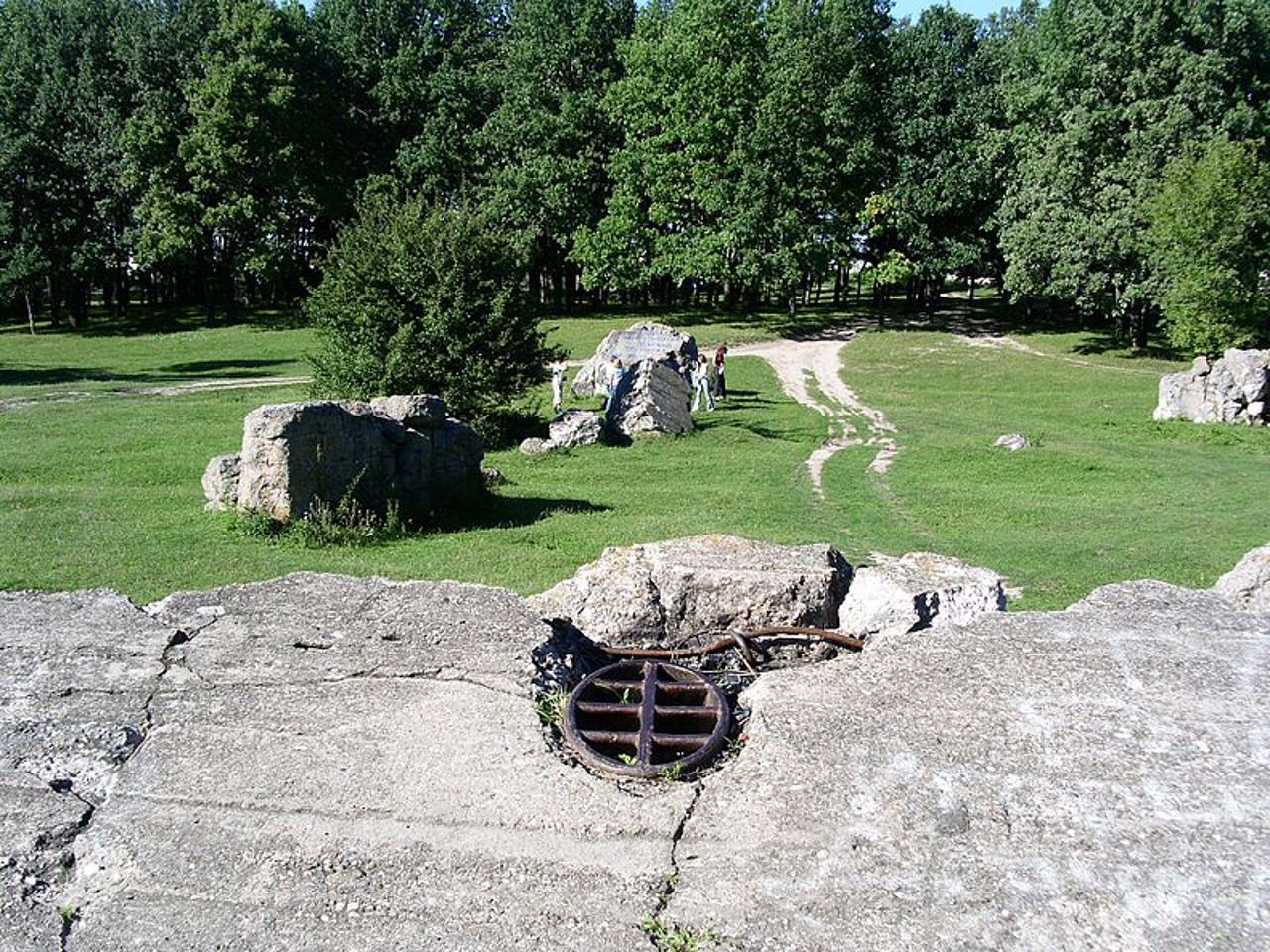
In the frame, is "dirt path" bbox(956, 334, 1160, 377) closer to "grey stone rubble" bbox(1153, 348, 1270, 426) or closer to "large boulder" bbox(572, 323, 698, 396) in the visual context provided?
"grey stone rubble" bbox(1153, 348, 1270, 426)

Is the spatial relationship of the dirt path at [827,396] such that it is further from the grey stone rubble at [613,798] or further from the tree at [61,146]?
the tree at [61,146]

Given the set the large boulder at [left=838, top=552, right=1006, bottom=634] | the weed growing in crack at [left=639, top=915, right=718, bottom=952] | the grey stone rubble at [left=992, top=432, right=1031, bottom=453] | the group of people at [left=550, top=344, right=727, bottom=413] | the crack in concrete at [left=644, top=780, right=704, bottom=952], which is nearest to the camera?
the weed growing in crack at [left=639, top=915, right=718, bottom=952]

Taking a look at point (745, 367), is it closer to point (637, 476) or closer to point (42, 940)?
point (637, 476)

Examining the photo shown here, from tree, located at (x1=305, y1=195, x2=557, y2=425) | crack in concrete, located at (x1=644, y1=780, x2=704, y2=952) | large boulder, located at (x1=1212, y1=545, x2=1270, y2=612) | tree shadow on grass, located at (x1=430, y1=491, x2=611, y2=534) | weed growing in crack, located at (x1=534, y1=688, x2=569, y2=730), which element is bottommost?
tree shadow on grass, located at (x1=430, y1=491, x2=611, y2=534)

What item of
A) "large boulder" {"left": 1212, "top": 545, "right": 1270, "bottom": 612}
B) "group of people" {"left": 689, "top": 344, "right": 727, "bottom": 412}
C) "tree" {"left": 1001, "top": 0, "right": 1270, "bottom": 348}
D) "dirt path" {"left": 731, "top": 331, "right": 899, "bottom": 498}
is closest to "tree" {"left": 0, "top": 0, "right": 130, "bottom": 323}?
"dirt path" {"left": 731, "top": 331, "right": 899, "bottom": 498}

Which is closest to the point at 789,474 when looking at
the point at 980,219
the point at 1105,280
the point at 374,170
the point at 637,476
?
the point at 637,476

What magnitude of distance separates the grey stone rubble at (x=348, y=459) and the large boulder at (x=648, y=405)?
789cm

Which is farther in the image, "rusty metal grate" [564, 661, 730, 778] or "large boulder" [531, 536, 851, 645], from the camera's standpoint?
"large boulder" [531, 536, 851, 645]

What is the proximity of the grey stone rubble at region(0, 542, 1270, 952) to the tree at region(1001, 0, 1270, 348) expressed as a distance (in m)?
39.0

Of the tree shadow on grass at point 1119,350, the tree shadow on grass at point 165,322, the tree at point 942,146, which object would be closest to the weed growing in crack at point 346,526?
the tree shadow on grass at point 1119,350

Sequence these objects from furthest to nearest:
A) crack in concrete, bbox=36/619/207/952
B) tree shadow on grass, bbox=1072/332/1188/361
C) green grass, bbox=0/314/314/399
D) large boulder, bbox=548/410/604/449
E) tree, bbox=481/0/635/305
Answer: tree, bbox=481/0/635/305, tree shadow on grass, bbox=1072/332/1188/361, green grass, bbox=0/314/314/399, large boulder, bbox=548/410/604/449, crack in concrete, bbox=36/619/207/952

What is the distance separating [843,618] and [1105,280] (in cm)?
4004

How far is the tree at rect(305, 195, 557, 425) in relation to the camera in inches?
927

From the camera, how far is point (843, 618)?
24.9 feet
